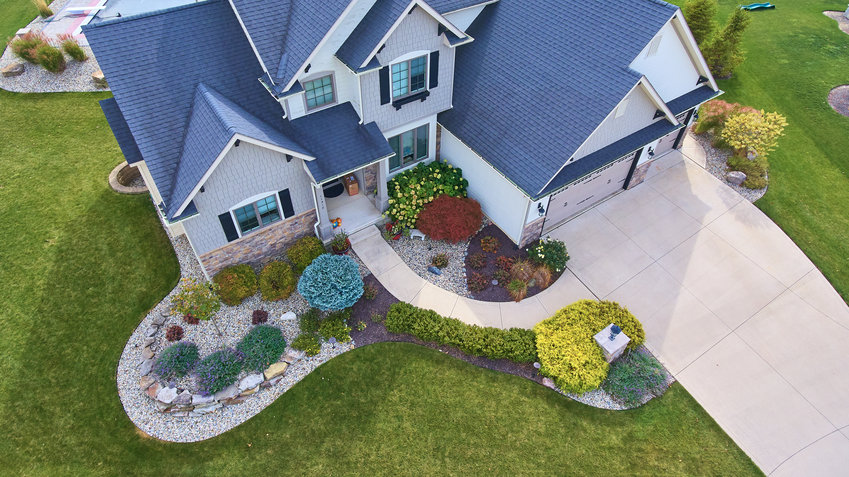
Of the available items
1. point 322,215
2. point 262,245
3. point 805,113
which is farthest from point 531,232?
point 805,113

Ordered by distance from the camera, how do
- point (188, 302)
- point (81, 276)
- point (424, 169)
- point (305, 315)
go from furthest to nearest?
point (424, 169)
point (81, 276)
point (305, 315)
point (188, 302)

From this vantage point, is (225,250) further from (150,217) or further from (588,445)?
(588,445)

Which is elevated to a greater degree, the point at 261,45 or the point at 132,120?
the point at 261,45

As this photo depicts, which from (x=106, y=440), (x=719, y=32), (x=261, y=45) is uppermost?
(x=261, y=45)

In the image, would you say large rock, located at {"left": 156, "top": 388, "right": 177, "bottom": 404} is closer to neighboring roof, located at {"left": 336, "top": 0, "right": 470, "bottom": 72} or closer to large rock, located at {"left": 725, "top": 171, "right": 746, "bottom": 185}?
neighboring roof, located at {"left": 336, "top": 0, "right": 470, "bottom": 72}

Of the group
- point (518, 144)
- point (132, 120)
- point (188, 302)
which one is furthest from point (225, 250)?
point (518, 144)

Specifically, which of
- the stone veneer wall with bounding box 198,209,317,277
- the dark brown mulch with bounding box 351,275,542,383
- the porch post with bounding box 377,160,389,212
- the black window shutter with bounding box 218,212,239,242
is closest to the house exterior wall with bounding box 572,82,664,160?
the porch post with bounding box 377,160,389,212

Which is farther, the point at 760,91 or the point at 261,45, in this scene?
the point at 760,91
